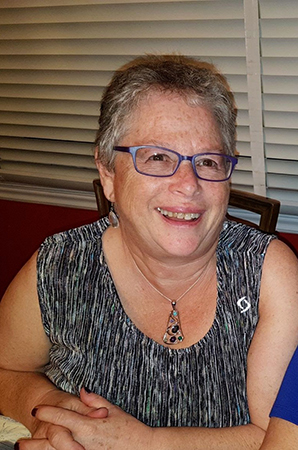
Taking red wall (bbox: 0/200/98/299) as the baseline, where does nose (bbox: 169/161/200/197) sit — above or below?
above

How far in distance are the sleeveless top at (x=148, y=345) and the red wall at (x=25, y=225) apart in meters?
1.26

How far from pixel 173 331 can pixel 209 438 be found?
31cm

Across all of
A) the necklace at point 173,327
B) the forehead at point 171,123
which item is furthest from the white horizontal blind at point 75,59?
the necklace at point 173,327

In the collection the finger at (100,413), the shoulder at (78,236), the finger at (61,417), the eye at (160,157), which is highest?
the eye at (160,157)

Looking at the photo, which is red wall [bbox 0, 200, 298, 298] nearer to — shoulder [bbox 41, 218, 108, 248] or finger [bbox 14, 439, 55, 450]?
shoulder [bbox 41, 218, 108, 248]

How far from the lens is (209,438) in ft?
5.11

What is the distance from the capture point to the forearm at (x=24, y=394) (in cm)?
171

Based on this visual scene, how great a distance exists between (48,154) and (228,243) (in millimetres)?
1412

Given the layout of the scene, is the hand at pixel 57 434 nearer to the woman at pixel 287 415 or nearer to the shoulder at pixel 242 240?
the woman at pixel 287 415

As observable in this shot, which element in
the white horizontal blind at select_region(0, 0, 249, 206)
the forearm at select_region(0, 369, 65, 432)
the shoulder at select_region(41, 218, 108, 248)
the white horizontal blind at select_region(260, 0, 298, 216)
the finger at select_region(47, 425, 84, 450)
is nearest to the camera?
the finger at select_region(47, 425, 84, 450)

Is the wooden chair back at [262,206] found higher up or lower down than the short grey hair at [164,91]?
lower down

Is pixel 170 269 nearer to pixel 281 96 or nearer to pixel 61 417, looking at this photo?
pixel 61 417

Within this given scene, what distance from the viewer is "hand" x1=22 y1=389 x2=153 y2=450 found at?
4.99ft

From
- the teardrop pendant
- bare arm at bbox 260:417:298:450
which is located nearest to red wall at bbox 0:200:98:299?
the teardrop pendant
